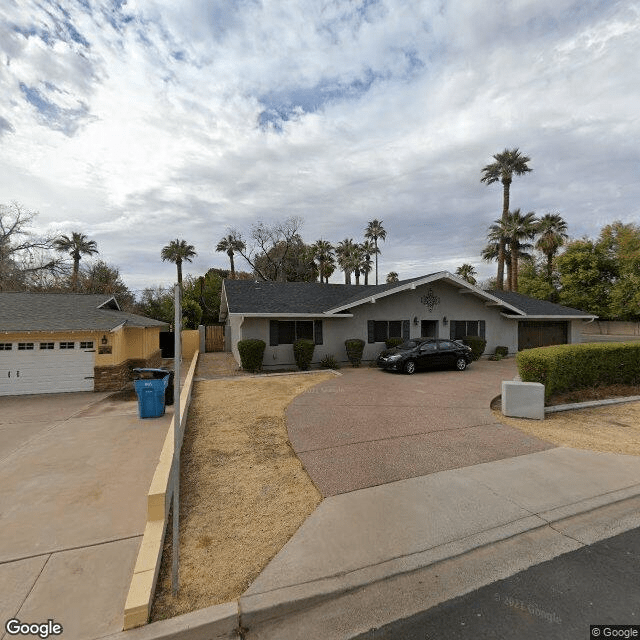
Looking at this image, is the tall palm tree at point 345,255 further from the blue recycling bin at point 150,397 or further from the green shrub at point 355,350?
the blue recycling bin at point 150,397

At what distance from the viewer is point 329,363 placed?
16.0m

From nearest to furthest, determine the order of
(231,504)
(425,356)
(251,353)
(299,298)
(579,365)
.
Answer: (231,504)
(579,365)
(425,356)
(251,353)
(299,298)

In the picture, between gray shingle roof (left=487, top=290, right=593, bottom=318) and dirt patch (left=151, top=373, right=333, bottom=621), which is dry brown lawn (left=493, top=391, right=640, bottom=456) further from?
gray shingle roof (left=487, top=290, right=593, bottom=318)

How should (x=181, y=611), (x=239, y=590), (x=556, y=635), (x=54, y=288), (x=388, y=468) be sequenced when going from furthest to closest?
(x=54, y=288) < (x=388, y=468) < (x=239, y=590) < (x=181, y=611) < (x=556, y=635)

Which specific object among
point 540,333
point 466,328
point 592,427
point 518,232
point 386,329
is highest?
point 518,232

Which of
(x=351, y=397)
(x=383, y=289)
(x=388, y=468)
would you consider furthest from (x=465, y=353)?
(x=388, y=468)

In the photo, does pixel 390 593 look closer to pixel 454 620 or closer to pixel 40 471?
pixel 454 620

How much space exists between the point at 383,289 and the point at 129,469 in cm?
1335

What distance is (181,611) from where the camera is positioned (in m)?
2.80

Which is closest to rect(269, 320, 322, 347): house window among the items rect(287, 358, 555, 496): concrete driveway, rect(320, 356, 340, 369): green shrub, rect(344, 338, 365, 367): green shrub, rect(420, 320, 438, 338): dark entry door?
rect(320, 356, 340, 369): green shrub

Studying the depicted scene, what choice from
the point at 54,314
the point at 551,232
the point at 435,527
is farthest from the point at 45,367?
the point at 551,232

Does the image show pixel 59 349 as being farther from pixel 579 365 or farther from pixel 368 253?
pixel 368 253

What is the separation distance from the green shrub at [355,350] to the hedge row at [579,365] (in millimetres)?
7249

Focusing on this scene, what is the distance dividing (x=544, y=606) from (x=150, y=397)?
28.2 ft
